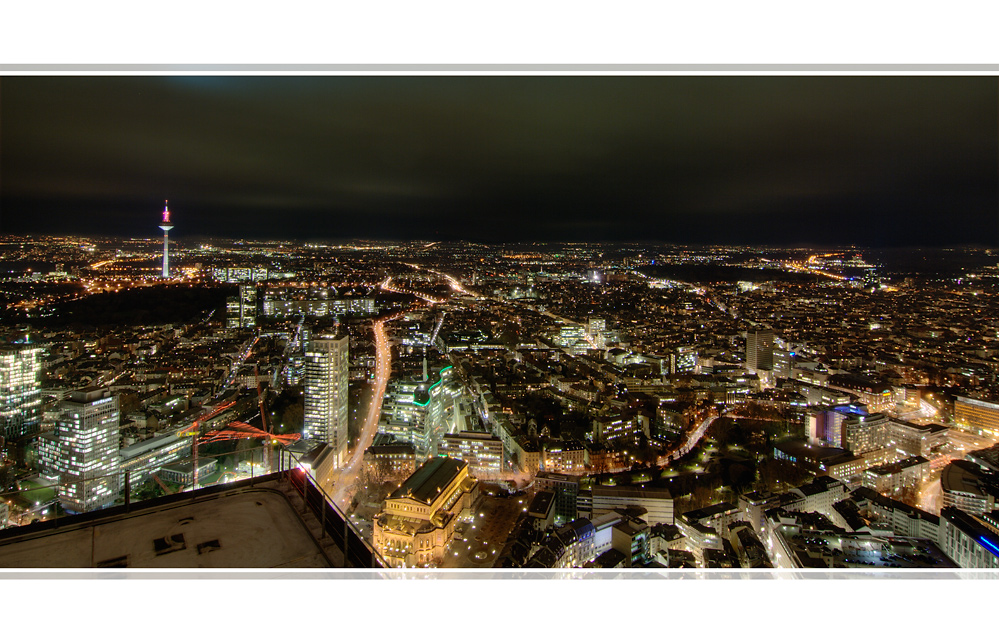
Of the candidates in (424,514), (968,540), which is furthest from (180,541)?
(968,540)

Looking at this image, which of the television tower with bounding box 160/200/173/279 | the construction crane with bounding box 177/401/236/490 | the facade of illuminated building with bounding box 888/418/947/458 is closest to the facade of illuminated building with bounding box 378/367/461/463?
the construction crane with bounding box 177/401/236/490

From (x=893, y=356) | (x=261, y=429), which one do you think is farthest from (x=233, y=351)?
(x=893, y=356)

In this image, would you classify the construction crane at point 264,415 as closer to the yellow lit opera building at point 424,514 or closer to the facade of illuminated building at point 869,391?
the yellow lit opera building at point 424,514

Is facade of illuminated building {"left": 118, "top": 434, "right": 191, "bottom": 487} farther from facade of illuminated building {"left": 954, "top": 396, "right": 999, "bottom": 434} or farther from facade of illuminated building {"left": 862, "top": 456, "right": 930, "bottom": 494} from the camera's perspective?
facade of illuminated building {"left": 954, "top": 396, "right": 999, "bottom": 434}

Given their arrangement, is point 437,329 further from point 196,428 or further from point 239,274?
point 196,428

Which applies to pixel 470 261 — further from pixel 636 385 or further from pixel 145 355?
pixel 145 355

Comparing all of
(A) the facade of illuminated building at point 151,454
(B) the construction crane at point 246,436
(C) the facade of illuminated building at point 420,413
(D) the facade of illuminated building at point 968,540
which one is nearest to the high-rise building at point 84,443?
(A) the facade of illuminated building at point 151,454
